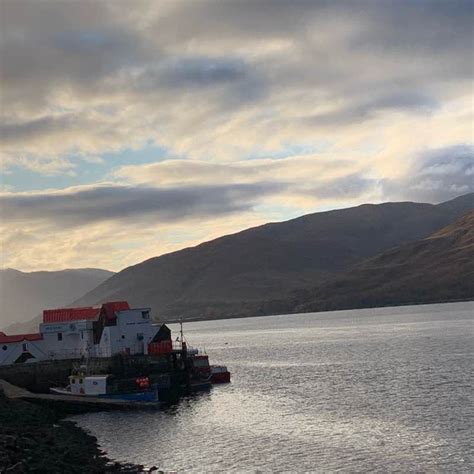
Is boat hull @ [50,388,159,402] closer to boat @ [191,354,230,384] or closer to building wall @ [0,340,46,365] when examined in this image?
boat @ [191,354,230,384]

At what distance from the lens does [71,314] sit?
9769 centimetres

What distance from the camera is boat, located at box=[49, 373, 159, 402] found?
264 feet

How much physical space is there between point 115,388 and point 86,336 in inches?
591

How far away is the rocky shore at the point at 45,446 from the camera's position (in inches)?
1781

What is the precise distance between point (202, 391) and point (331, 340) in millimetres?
83054

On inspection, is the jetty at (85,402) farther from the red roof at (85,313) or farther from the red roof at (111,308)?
the red roof at (111,308)

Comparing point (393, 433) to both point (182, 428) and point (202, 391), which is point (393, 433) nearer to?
point (182, 428)

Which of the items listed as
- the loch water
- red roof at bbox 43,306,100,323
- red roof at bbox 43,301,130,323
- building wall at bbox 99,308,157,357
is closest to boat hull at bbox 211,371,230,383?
the loch water

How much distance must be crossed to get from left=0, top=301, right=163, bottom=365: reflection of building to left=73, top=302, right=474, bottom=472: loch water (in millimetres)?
11610

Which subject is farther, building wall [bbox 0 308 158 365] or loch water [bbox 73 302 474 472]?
building wall [bbox 0 308 158 365]

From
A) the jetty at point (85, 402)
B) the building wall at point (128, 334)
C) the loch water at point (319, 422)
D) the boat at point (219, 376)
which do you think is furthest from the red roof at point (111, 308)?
the jetty at point (85, 402)

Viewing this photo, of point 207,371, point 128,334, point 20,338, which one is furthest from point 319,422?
Answer: point 20,338

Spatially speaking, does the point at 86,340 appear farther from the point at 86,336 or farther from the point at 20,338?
the point at 20,338

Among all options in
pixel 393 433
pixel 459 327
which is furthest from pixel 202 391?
pixel 459 327
